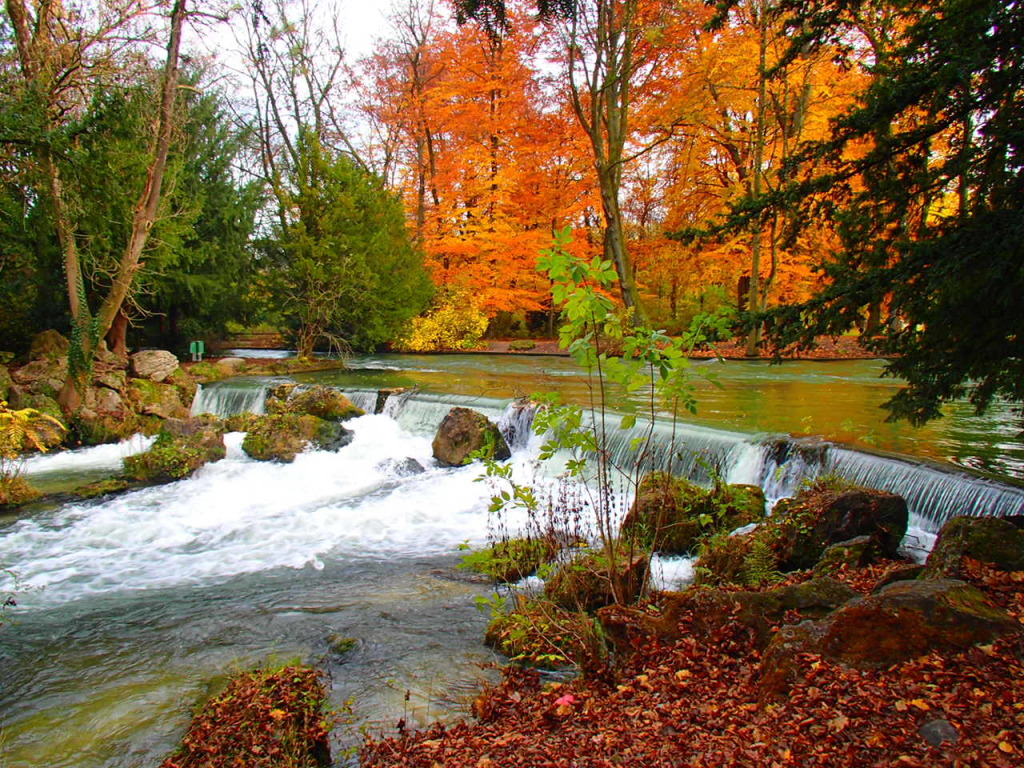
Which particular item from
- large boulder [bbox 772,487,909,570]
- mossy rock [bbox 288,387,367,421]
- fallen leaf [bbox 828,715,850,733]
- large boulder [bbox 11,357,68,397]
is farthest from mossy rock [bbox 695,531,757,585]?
large boulder [bbox 11,357,68,397]

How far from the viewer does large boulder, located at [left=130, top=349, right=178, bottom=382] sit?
1409 centimetres

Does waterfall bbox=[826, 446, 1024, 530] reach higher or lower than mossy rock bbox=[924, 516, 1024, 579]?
lower

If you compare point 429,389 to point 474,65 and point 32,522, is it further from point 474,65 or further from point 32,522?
point 474,65

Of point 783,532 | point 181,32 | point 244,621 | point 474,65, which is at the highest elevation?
point 474,65

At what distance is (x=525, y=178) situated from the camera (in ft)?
72.9

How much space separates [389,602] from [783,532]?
343 centimetres

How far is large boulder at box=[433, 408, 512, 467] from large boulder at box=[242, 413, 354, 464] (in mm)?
2042

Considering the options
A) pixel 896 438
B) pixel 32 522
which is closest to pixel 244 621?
pixel 32 522

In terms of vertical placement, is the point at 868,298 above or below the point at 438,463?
above

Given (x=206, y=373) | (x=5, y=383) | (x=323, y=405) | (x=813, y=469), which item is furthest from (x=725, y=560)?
(x=206, y=373)

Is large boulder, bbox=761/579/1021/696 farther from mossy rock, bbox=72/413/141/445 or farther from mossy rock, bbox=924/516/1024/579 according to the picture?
mossy rock, bbox=72/413/141/445

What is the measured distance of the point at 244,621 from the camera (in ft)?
16.4

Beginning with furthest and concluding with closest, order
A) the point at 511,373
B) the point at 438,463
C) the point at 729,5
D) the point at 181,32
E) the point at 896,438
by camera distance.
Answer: the point at 511,373, the point at 181,32, the point at 438,463, the point at 896,438, the point at 729,5

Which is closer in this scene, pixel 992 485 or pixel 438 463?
pixel 992 485
